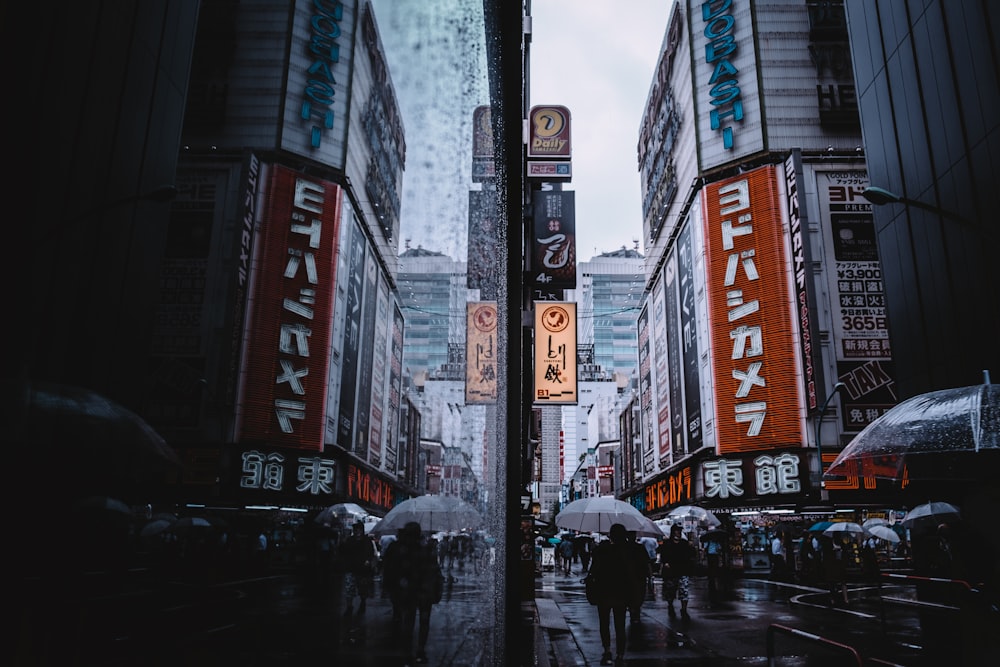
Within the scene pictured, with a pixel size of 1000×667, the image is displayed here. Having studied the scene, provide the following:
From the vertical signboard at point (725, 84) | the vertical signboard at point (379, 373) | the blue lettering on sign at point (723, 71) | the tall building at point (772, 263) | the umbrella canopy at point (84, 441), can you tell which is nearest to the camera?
the umbrella canopy at point (84, 441)

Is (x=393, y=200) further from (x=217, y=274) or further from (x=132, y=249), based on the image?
(x=132, y=249)

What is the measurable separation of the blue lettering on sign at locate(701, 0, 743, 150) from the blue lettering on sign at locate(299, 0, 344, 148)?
34.8 metres

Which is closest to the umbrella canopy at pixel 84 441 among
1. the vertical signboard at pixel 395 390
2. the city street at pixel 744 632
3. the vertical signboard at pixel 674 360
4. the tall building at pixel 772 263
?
the vertical signboard at pixel 395 390

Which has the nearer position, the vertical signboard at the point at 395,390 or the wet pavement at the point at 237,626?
the wet pavement at the point at 237,626

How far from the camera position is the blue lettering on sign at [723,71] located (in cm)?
3325

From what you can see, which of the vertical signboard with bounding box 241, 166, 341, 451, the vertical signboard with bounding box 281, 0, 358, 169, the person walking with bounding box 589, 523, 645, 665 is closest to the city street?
the person walking with bounding box 589, 523, 645, 665

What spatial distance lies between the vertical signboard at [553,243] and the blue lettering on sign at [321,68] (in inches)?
710

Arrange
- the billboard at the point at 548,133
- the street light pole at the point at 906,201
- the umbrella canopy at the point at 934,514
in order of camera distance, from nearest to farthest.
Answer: the street light pole at the point at 906,201 < the umbrella canopy at the point at 934,514 < the billboard at the point at 548,133

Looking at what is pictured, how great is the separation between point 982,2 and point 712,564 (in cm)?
1672

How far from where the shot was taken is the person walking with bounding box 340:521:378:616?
87 cm

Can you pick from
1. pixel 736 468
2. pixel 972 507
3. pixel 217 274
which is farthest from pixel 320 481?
pixel 736 468

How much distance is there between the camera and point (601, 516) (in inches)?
624

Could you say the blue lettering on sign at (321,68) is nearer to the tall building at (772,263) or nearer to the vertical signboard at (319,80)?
the vertical signboard at (319,80)

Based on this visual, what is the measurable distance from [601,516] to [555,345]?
21.5 feet
